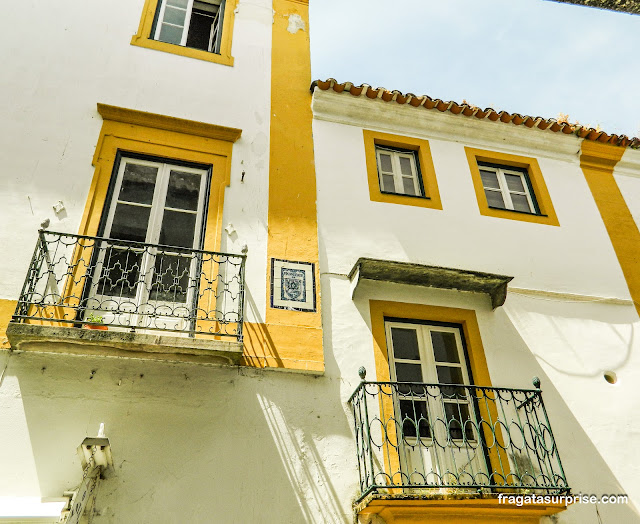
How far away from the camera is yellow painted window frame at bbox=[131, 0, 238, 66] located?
693 cm

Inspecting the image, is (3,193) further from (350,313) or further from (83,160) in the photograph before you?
(350,313)

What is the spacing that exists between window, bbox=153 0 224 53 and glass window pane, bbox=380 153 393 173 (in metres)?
2.67

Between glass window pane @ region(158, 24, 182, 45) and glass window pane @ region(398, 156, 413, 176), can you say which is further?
glass window pane @ region(158, 24, 182, 45)

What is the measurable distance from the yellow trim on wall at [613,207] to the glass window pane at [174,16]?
19.7ft

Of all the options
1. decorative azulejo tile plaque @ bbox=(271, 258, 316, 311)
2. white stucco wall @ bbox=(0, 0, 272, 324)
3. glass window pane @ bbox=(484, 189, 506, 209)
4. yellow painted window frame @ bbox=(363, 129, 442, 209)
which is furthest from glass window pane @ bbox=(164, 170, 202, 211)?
glass window pane @ bbox=(484, 189, 506, 209)

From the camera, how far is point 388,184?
6.87 m

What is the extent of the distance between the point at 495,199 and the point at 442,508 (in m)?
4.20

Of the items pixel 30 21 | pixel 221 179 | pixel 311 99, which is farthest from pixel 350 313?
pixel 30 21

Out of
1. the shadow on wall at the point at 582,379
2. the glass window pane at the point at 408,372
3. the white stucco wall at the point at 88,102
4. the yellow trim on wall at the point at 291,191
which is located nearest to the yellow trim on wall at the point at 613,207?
the shadow on wall at the point at 582,379

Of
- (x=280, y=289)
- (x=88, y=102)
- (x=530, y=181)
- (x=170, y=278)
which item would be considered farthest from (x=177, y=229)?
(x=530, y=181)

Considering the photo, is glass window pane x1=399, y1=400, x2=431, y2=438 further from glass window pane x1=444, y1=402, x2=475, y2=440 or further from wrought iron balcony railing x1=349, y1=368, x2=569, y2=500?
glass window pane x1=444, y1=402, x2=475, y2=440

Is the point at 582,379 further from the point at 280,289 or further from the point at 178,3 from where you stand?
the point at 178,3

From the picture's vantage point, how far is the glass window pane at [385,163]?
23.0 feet

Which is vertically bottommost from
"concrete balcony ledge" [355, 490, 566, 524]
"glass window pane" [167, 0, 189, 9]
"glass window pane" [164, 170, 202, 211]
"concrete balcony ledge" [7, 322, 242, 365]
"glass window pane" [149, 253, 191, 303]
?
"concrete balcony ledge" [355, 490, 566, 524]
